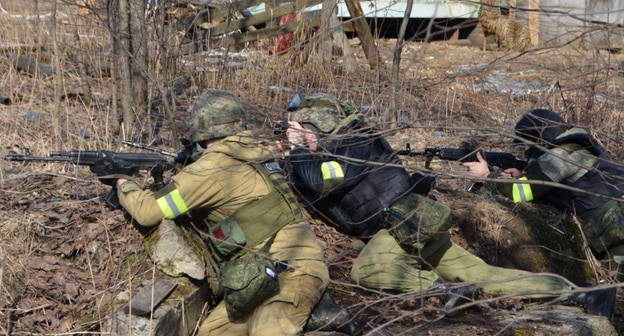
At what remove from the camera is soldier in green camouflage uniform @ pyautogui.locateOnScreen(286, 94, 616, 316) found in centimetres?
515

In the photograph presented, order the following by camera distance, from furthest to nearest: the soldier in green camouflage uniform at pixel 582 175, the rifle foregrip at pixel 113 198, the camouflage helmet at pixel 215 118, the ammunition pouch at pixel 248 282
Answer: the soldier in green camouflage uniform at pixel 582 175 < the rifle foregrip at pixel 113 198 < the camouflage helmet at pixel 215 118 < the ammunition pouch at pixel 248 282

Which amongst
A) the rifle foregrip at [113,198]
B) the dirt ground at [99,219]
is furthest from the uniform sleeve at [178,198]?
the dirt ground at [99,219]

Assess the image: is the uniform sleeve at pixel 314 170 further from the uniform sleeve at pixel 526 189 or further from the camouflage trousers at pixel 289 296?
the uniform sleeve at pixel 526 189

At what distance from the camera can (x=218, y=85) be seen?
7930 millimetres

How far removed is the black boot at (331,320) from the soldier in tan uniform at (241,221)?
91 millimetres

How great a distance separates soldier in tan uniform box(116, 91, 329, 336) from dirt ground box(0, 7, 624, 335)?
0.37m

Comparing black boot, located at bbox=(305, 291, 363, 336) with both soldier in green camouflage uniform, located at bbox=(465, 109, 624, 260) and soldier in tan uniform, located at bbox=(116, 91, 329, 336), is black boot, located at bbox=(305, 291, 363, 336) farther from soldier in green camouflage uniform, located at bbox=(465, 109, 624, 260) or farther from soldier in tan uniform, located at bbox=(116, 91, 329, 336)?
soldier in green camouflage uniform, located at bbox=(465, 109, 624, 260)

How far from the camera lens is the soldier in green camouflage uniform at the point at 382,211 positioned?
515 centimetres

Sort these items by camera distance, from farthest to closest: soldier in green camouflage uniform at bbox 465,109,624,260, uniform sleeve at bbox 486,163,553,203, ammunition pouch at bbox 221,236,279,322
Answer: uniform sleeve at bbox 486,163,553,203 < soldier in green camouflage uniform at bbox 465,109,624,260 < ammunition pouch at bbox 221,236,279,322

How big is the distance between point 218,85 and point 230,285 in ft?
12.8

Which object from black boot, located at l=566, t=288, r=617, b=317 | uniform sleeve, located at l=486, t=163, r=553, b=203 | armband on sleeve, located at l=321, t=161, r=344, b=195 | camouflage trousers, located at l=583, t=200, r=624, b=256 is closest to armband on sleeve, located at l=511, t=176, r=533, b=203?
uniform sleeve, located at l=486, t=163, r=553, b=203

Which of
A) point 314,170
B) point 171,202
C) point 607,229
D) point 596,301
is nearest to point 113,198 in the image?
point 171,202

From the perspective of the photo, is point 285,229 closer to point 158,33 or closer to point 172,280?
point 172,280

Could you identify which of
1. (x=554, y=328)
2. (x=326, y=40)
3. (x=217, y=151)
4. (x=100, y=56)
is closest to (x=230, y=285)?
(x=217, y=151)
